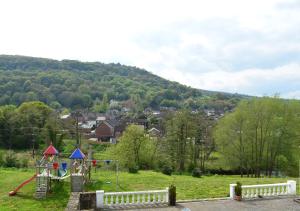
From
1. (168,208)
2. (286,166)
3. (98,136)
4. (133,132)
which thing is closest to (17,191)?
(168,208)

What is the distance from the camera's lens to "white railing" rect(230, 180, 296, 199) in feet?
64.5

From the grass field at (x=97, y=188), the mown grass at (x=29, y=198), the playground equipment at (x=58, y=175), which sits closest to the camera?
the mown grass at (x=29, y=198)

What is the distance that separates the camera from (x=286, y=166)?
4188 centimetres

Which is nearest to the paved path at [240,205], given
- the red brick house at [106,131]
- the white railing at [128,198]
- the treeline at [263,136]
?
the white railing at [128,198]

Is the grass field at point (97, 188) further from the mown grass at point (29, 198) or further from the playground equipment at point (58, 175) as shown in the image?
the playground equipment at point (58, 175)

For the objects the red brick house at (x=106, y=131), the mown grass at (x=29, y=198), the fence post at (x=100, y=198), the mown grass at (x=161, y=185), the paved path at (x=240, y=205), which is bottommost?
the mown grass at (x=29, y=198)

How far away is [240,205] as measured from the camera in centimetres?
1811

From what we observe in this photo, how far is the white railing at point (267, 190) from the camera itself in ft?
64.5

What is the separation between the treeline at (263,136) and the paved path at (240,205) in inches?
871

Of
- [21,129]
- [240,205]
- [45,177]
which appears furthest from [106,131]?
[240,205]

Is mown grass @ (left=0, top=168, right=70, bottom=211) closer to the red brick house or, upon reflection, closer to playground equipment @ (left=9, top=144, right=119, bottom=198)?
playground equipment @ (left=9, top=144, right=119, bottom=198)

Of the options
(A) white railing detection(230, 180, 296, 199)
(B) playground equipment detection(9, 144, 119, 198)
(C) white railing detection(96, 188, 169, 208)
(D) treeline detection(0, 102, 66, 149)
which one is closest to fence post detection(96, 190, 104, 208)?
(C) white railing detection(96, 188, 169, 208)

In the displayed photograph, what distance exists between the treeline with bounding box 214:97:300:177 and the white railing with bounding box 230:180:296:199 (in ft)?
66.5

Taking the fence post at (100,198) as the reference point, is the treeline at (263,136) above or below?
above
